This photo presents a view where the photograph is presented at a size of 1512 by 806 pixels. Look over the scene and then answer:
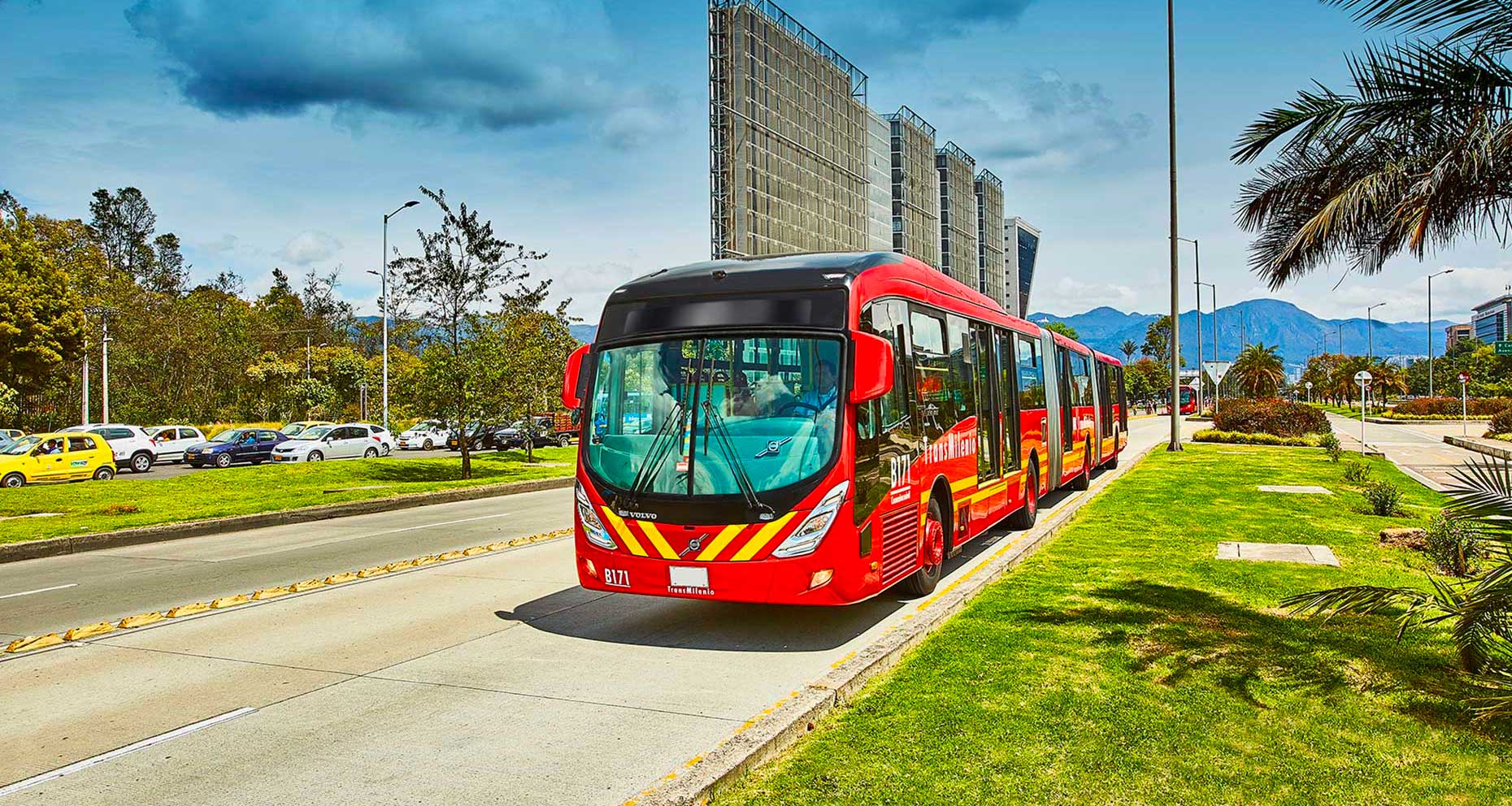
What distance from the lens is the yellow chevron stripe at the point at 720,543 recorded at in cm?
771

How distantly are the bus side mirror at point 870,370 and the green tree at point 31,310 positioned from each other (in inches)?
1652

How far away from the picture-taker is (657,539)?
794 centimetres

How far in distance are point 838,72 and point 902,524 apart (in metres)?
113

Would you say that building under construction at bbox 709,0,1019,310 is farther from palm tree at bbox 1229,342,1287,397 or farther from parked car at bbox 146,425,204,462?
parked car at bbox 146,425,204,462

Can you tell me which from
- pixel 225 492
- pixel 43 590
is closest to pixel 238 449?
pixel 225 492

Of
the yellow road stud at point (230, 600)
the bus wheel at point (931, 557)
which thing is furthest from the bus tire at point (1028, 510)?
the yellow road stud at point (230, 600)

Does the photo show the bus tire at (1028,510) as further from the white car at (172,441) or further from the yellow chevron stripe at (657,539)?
the white car at (172,441)

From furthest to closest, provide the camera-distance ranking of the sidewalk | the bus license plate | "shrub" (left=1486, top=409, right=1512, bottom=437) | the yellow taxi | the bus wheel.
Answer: "shrub" (left=1486, top=409, right=1512, bottom=437)
the yellow taxi
the sidewalk
the bus wheel
the bus license plate

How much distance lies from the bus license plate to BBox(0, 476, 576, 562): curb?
11572mm

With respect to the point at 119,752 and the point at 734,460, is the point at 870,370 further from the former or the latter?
the point at 119,752

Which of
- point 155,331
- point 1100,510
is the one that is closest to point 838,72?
point 155,331

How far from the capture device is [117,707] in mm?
6531

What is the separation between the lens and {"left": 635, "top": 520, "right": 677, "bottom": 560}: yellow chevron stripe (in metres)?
7.89

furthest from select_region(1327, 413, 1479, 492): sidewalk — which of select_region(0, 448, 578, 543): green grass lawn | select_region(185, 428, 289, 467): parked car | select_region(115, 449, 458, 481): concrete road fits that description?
select_region(185, 428, 289, 467): parked car
